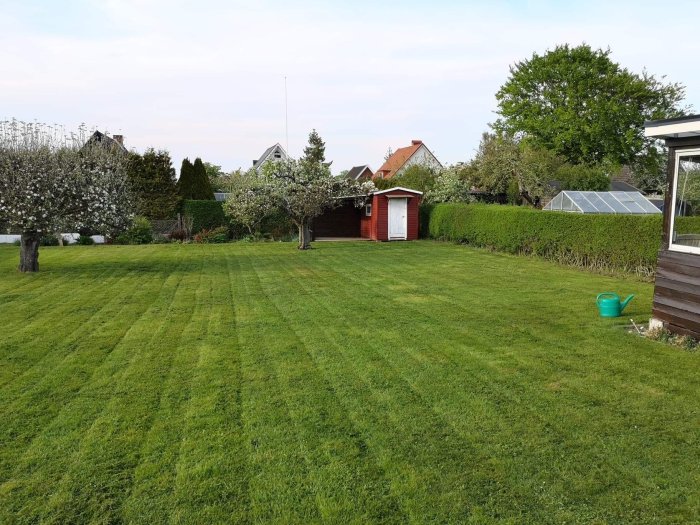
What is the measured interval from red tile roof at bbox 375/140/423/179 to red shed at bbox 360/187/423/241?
91.2 ft

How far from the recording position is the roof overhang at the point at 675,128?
640 centimetres

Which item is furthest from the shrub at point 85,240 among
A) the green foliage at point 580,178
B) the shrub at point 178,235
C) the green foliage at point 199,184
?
the green foliage at point 580,178

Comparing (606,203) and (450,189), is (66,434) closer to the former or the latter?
(606,203)

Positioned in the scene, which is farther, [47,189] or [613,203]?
[613,203]

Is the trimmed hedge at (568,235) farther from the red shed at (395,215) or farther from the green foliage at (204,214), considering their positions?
the green foliage at (204,214)

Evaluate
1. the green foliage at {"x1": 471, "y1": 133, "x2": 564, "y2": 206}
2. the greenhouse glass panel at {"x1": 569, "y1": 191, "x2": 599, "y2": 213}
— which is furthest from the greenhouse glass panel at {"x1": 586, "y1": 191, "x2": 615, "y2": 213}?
the green foliage at {"x1": 471, "y1": 133, "x2": 564, "y2": 206}

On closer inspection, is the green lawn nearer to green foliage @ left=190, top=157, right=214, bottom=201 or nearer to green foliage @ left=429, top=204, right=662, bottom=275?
green foliage @ left=429, top=204, right=662, bottom=275

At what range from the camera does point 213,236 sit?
24938 millimetres

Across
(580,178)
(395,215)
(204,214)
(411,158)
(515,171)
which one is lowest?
(395,215)

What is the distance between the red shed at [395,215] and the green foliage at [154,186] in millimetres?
9897

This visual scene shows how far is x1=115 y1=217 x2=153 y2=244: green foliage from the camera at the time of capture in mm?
23984

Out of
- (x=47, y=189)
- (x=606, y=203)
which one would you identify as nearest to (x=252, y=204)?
(x=47, y=189)

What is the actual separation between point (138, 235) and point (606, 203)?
19.6 metres

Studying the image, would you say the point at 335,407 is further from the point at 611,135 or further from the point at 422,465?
the point at 611,135
